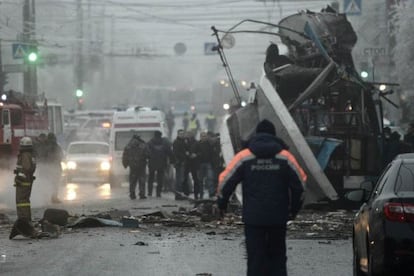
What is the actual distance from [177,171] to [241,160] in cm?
1875

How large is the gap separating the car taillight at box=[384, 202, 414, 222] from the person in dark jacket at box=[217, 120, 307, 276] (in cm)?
76

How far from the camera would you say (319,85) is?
2055cm

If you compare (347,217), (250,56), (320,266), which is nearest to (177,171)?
(347,217)

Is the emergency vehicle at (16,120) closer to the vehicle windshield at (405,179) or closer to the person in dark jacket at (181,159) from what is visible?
the person in dark jacket at (181,159)

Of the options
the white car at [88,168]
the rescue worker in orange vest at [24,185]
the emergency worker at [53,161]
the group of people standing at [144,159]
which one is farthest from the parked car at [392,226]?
the white car at [88,168]

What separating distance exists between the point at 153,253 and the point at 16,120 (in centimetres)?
1426

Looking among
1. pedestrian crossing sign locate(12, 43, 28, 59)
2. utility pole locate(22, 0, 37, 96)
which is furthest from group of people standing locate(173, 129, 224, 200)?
utility pole locate(22, 0, 37, 96)

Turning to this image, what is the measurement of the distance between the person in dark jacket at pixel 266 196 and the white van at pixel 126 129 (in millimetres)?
23074

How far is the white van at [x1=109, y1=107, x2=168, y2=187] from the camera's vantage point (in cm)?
3200

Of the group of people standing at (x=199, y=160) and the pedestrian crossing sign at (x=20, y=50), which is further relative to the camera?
the pedestrian crossing sign at (x=20, y=50)

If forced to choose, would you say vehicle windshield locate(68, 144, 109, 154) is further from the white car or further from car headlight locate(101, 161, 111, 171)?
car headlight locate(101, 161, 111, 171)

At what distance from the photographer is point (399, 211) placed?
8672mm

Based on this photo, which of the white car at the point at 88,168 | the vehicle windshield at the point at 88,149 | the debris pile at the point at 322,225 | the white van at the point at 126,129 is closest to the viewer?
the debris pile at the point at 322,225

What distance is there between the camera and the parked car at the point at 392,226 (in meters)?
8.59
